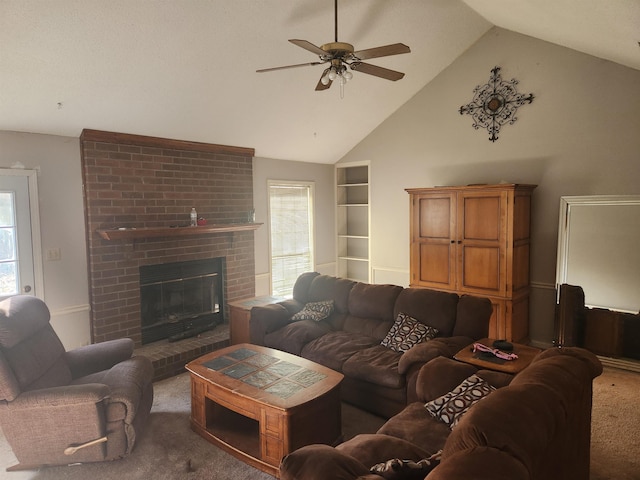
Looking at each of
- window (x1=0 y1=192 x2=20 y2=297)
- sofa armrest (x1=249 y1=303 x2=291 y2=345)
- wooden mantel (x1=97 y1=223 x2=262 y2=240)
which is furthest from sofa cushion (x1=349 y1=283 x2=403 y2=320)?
window (x1=0 y1=192 x2=20 y2=297)

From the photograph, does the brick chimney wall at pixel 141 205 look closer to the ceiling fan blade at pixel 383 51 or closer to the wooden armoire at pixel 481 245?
the wooden armoire at pixel 481 245

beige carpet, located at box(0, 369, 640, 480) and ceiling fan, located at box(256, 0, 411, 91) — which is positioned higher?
ceiling fan, located at box(256, 0, 411, 91)

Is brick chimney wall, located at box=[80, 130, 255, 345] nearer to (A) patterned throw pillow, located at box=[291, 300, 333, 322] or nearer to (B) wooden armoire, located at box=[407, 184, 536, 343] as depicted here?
(A) patterned throw pillow, located at box=[291, 300, 333, 322]

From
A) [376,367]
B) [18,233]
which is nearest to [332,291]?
[376,367]

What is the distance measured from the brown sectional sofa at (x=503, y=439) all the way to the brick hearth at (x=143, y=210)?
275cm

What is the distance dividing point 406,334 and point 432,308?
34 centimetres

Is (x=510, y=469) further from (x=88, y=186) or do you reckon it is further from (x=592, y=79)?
(x=592, y=79)

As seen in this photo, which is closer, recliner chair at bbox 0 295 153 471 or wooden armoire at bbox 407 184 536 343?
recliner chair at bbox 0 295 153 471

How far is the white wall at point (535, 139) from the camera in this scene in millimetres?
4121

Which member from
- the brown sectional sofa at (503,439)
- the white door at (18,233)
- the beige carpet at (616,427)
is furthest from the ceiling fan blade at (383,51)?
the white door at (18,233)

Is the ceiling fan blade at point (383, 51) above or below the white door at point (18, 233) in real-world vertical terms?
above

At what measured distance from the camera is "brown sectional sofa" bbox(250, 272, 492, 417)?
3.12m

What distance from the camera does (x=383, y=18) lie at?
12.3 ft

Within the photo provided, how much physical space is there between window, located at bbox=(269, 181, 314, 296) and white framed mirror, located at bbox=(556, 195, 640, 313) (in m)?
3.30
